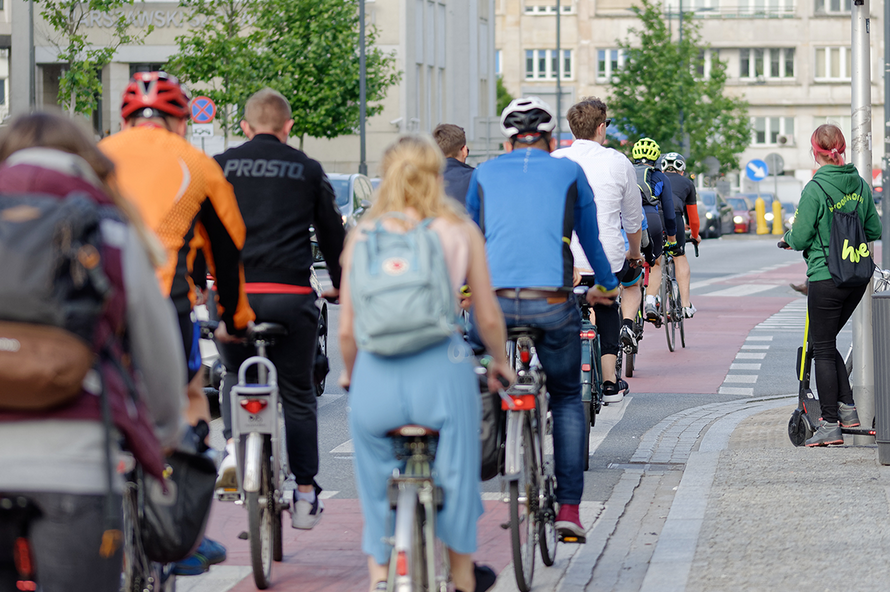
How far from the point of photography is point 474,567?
179 inches

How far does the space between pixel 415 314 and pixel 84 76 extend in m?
24.5

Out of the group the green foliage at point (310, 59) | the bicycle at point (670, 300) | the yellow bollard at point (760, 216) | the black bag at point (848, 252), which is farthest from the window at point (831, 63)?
the black bag at point (848, 252)

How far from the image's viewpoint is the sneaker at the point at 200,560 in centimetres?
465

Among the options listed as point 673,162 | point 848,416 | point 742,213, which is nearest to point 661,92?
point 742,213

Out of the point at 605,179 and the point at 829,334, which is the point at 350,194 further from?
the point at 829,334

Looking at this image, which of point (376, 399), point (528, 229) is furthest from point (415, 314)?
Result: point (528, 229)

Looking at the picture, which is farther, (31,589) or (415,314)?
(415,314)

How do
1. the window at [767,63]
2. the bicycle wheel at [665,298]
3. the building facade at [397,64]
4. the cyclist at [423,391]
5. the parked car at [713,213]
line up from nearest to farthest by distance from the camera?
the cyclist at [423,391]
the bicycle wheel at [665,298]
the building facade at [397,64]
the parked car at [713,213]
the window at [767,63]

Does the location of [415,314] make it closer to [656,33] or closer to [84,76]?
[84,76]

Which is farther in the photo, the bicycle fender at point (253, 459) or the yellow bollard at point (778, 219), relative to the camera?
the yellow bollard at point (778, 219)

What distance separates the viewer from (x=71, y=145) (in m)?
3.13

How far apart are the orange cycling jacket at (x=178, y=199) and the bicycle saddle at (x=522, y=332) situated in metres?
1.20

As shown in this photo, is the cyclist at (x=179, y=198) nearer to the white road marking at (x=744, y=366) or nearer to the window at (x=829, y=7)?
the white road marking at (x=744, y=366)

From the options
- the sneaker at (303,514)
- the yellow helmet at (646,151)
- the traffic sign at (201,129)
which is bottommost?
the sneaker at (303,514)
